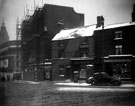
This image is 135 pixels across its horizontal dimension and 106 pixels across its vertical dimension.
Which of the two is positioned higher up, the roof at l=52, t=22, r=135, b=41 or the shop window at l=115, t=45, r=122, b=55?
the roof at l=52, t=22, r=135, b=41

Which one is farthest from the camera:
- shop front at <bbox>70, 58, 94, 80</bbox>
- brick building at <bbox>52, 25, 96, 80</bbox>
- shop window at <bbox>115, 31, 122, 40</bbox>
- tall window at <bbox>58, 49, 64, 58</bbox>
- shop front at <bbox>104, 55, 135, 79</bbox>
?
tall window at <bbox>58, 49, 64, 58</bbox>

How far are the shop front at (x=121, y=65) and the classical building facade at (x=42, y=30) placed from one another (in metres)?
9.98

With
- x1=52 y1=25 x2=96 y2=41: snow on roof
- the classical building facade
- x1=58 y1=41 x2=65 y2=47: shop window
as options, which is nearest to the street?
x1=52 y1=25 x2=96 y2=41: snow on roof

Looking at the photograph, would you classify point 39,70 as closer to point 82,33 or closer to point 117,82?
point 82,33

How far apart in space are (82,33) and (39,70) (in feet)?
29.4

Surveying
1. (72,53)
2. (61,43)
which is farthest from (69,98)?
(61,43)

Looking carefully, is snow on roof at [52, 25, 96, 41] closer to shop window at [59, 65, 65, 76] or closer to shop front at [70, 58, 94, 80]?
shop front at [70, 58, 94, 80]

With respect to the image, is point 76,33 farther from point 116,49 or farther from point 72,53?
point 116,49

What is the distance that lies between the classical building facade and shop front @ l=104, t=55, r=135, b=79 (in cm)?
998

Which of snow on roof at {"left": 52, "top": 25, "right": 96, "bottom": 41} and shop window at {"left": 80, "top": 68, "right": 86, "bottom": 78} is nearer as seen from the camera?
Result: shop window at {"left": 80, "top": 68, "right": 86, "bottom": 78}

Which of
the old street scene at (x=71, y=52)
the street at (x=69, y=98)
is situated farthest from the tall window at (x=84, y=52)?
the street at (x=69, y=98)

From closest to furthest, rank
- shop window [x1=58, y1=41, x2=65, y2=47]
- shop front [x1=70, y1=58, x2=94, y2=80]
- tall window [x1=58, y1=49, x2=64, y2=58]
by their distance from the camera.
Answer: shop front [x1=70, y1=58, x2=94, y2=80] → shop window [x1=58, y1=41, x2=65, y2=47] → tall window [x1=58, y1=49, x2=64, y2=58]

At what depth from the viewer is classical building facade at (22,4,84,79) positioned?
120 feet

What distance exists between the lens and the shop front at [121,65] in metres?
25.2
